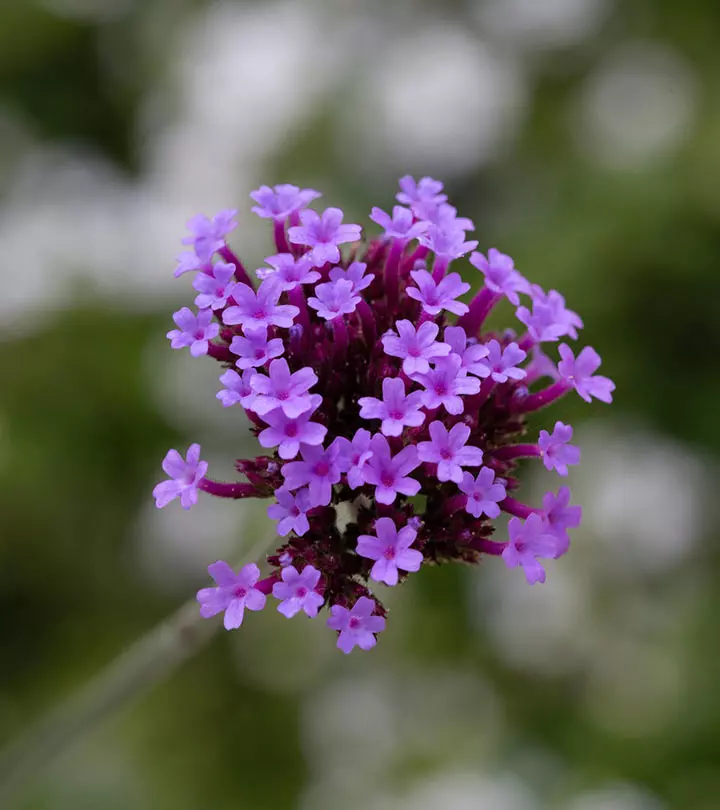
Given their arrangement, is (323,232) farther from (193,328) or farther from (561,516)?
(561,516)

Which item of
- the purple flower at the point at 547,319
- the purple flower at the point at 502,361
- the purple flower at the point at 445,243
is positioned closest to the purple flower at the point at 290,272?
Answer: the purple flower at the point at 445,243

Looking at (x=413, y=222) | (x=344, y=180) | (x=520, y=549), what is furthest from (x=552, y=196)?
(x=520, y=549)

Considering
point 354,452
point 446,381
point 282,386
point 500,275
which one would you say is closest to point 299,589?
point 354,452

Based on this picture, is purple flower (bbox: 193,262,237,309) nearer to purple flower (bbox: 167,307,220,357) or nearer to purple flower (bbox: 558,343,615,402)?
purple flower (bbox: 167,307,220,357)

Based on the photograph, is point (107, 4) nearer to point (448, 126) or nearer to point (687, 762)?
point (448, 126)

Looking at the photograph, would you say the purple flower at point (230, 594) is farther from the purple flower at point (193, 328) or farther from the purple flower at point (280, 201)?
the purple flower at point (280, 201)
